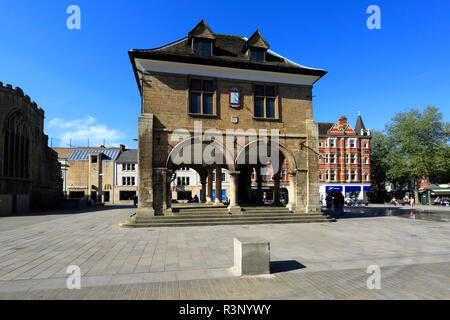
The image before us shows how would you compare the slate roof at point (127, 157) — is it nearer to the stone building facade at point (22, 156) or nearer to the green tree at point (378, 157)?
the stone building facade at point (22, 156)

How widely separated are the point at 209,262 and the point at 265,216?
822 centimetres

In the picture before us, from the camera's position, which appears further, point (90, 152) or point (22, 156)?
point (90, 152)

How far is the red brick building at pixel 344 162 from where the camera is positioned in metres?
44.4

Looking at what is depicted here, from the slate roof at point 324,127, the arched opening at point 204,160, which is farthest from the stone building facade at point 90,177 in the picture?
the slate roof at point 324,127

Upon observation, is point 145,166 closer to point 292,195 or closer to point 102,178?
point 292,195

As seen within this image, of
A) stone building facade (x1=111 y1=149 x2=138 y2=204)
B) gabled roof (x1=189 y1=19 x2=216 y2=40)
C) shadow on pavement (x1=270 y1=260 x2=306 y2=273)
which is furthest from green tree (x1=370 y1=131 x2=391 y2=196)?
shadow on pavement (x1=270 y1=260 x2=306 y2=273)

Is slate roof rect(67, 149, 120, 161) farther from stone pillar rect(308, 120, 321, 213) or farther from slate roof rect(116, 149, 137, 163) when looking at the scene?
stone pillar rect(308, 120, 321, 213)

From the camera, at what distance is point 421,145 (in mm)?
38281

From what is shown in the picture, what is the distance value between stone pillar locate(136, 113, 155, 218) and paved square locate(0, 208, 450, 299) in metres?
3.05

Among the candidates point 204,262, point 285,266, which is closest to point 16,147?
point 204,262

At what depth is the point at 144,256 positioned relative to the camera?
21.8 feet

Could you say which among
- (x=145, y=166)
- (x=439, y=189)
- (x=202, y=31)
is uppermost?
(x=202, y=31)

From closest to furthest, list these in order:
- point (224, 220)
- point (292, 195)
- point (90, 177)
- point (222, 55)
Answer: point (224, 220)
point (222, 55)
point (292, 195)
point (90, 177)

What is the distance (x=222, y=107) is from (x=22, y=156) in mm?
22988
